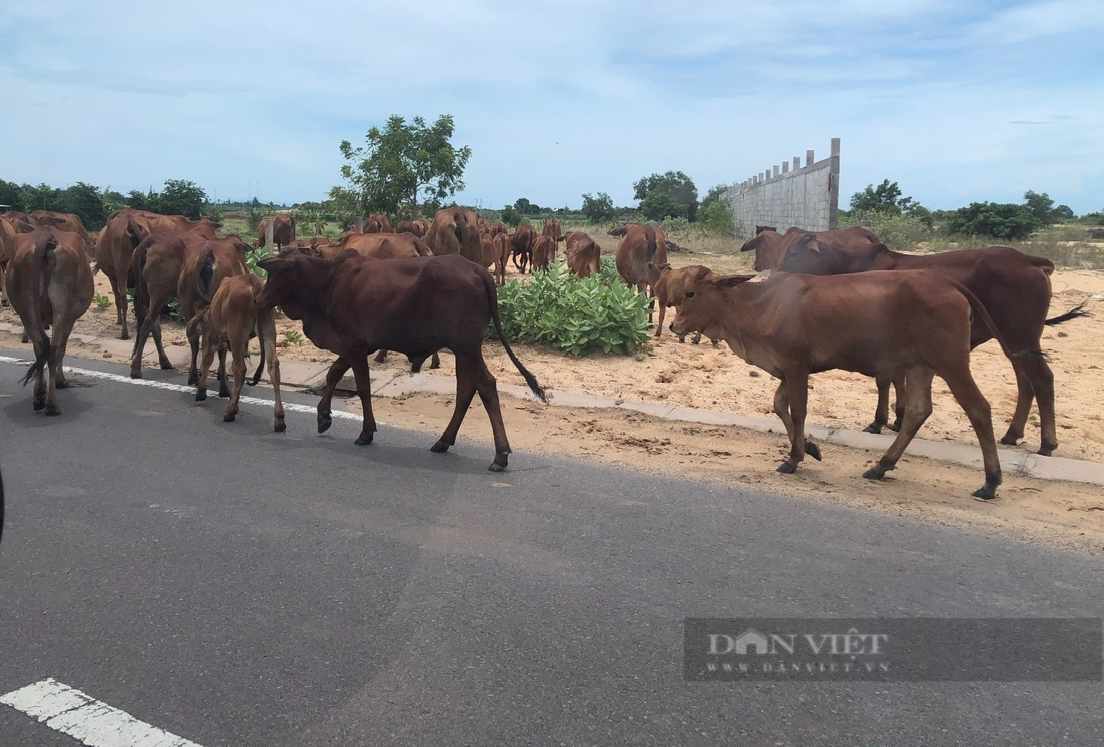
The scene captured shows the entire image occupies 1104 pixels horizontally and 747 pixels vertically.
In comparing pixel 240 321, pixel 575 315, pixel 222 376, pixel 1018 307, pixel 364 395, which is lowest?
pixel 222 376

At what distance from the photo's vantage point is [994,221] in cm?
3784

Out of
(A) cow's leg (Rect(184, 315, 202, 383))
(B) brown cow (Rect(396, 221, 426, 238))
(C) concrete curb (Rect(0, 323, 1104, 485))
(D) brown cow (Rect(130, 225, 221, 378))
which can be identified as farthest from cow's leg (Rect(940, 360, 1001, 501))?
(B) brown cow (Rect(396, 221, 426, 238))

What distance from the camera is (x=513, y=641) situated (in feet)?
12.8

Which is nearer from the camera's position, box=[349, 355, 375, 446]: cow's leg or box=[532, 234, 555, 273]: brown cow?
box=[349, 355, 375, 446]: cow's leg

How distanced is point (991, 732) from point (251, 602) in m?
3.25

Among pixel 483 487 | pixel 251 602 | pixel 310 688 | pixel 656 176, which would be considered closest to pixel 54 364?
pixel 483 487

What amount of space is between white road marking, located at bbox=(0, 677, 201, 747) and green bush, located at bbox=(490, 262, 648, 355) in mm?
8296

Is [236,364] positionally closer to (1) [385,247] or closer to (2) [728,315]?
(2) [728,315]

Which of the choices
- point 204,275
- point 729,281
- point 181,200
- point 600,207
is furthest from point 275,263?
point 600,207

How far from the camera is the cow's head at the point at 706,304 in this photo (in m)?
7.46

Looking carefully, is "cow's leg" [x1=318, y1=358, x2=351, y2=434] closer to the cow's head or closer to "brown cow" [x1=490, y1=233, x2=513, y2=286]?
the cow's head

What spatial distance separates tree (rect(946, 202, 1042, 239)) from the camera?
1474 inches

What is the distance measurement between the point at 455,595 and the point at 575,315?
8001 mm

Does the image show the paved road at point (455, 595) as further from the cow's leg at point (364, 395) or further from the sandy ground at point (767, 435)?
the sandy ground at point (767, 435)
